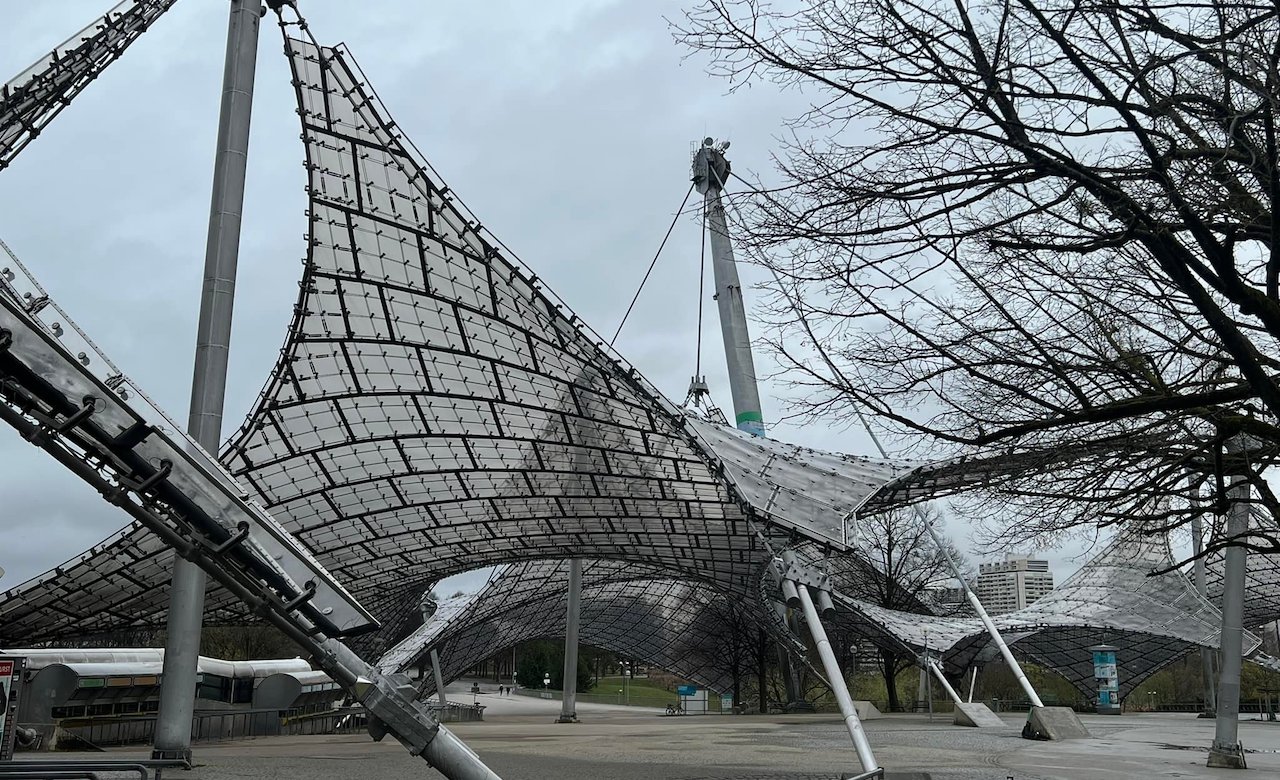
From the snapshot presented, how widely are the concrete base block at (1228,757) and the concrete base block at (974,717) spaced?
22.2 meters

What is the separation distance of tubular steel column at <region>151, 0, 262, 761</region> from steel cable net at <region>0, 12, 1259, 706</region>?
A: 1354 mm

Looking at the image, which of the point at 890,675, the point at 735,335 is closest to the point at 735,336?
the point at 735,335

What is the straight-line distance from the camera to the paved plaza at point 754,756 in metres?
19.5

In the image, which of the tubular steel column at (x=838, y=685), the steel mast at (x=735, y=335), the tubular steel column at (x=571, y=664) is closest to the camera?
the tubular steel column at (x=838, y=685)

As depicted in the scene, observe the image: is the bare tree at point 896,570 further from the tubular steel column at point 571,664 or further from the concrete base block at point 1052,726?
the concrete base block at point 1052,726

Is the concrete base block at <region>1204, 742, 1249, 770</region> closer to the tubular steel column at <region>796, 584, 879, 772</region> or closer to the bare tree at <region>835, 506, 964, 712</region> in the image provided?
the tubular steel column at <region>796, 584, 879, 772</region>

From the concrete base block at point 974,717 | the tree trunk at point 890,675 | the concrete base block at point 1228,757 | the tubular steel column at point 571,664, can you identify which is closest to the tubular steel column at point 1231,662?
the concrete base block at point 1228,757

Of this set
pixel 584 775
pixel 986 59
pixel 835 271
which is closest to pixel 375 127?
pixel 584 775

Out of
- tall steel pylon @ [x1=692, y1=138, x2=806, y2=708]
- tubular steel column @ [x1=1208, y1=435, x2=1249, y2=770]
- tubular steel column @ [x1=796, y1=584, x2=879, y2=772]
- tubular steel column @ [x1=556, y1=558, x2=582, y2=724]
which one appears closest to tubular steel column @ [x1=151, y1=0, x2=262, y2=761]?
tubular steel column @ [x1=796, y1=584, x2=879, y2=772]

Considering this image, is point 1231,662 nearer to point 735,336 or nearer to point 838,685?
point 838,685

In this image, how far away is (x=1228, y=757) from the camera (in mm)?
20141

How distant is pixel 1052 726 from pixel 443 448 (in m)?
22.0

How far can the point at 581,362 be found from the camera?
27.6 m

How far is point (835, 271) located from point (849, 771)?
14.4 meters
